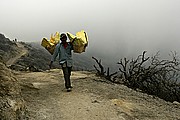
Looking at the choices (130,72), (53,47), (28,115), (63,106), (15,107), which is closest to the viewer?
(15,107)

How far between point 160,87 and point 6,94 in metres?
8.62

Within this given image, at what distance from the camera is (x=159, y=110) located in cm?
724

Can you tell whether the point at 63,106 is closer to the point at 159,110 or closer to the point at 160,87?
the point at 159,110

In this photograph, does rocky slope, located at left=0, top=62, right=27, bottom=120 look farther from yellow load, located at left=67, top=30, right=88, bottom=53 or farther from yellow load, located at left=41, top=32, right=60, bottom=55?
yellow load, located at left=41, top=32, right=60, bottom=55

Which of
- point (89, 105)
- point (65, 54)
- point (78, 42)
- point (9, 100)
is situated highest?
point (78, 42)

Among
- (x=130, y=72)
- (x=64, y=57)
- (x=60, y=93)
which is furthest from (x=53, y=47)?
(x=130, y=72)

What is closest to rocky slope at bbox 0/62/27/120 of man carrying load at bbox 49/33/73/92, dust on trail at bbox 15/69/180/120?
dust on trail at bbox 15/69/180/120

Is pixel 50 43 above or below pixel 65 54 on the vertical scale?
above

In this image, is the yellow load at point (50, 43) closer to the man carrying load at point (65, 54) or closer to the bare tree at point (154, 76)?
the man carrying load at point (65, 54)

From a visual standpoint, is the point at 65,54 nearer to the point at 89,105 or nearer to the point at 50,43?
the point at 50,43

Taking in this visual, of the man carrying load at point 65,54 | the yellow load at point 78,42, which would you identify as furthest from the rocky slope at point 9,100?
the yellow load at point 78,42

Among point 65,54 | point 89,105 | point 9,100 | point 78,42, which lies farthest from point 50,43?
point 9,100

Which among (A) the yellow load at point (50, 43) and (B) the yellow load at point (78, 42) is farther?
(A) the yellow load at point (50, 43)

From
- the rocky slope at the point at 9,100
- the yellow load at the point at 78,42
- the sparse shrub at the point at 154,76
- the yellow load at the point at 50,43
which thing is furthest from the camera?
the sparse shrub at the point at 154,76
